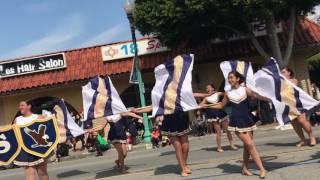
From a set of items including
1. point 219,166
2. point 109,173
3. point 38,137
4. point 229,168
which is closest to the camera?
point 38,137

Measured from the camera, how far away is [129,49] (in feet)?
87.7

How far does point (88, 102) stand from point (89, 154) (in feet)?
31.1

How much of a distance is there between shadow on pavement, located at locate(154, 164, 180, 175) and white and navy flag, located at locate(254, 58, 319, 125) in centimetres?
247

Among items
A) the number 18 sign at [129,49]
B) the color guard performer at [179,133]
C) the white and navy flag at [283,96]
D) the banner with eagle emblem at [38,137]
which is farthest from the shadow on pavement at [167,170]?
the number 18 sign at [129,49]

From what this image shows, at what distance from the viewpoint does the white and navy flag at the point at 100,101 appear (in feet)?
38.9

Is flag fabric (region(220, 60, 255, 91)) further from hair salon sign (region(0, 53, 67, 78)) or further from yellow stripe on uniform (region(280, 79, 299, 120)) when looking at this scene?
hair salon sign (region(0, 53, 67, 78))

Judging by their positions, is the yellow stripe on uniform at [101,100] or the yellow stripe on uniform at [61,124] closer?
the yellow stripe on uniform at [101,100]

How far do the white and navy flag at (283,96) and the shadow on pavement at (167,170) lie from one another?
247 centimetres

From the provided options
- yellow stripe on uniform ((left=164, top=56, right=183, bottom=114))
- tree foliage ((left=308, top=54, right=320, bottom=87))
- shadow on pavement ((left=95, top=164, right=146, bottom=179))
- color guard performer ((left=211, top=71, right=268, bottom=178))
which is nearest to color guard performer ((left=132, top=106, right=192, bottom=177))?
yellow stripe on uniform ((left=164, top=56, right=183, bottom=114))

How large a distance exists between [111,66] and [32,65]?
155 inches

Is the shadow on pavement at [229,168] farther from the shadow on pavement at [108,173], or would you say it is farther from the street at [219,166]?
the shadow on pavement at [108,173]

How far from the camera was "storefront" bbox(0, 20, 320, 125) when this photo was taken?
84.0 feet

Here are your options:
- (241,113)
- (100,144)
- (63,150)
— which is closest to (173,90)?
(241,113)

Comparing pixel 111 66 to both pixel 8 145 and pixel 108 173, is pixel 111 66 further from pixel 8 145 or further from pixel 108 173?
pixel 8 145
